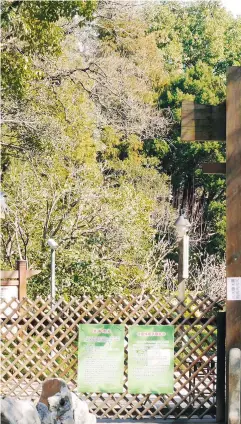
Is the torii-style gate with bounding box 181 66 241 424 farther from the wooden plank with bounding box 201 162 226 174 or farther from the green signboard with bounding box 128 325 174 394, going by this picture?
the green signboard with bounding box 128 325 174 394

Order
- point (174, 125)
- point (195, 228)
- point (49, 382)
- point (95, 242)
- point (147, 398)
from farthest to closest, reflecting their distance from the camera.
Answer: point (174, 125) → point (195, 228) → point (95, 242) → point (147, 398) → point (49, 382)

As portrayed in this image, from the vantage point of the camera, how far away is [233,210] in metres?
6.42

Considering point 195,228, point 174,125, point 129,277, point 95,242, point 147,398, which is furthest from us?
point 174,125

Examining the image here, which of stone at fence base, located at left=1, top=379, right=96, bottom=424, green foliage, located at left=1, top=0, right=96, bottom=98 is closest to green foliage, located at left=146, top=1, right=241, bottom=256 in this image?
Answer: green foliage, located at left=1, top=0, right=96, bottom=98

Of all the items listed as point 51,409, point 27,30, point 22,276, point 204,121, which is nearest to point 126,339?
point 51,409

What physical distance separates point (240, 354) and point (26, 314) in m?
2.00

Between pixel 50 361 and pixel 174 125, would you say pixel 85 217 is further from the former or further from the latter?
pixel 174 125

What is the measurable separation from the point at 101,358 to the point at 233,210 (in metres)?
1.71

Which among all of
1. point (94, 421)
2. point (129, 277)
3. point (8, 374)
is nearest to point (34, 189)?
point (129, 277)

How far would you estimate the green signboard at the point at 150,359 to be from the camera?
6.54 metres

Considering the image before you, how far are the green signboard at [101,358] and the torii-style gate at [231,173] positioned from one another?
95cm

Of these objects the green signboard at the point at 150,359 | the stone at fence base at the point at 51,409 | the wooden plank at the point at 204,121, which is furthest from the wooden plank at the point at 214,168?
the stone at fence base at the point at 51,409

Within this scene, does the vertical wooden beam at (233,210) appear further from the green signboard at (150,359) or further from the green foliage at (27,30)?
the green foliage at (27,30)

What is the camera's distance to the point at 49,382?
5.96 metres
